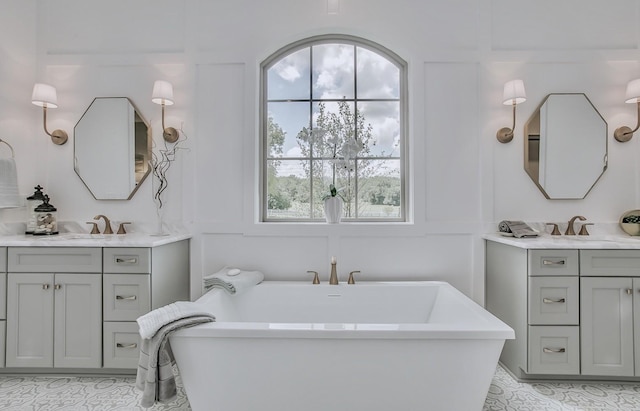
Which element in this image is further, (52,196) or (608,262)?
(52,196)

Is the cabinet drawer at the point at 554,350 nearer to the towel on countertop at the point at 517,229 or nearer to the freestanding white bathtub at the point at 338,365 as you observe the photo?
the towel on countertop at the point at 517,229

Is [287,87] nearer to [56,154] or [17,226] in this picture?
[56,154]

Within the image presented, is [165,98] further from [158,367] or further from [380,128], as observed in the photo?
[158,367]

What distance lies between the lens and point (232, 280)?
2100 mm

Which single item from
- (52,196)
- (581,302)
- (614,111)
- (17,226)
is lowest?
(581,302)

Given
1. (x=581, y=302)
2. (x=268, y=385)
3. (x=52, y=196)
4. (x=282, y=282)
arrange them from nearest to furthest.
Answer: (x=268, y=385)
(x=581, y=302)
(x=282, y=282)
(x=52, y=196)

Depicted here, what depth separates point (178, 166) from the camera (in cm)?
247

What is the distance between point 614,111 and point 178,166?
126 inches

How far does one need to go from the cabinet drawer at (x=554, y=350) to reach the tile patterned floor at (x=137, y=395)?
0.40 feet

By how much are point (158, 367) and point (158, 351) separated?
0.28 feet

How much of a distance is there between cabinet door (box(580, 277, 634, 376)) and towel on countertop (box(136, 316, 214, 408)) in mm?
2075

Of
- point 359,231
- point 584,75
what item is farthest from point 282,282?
point 584,75

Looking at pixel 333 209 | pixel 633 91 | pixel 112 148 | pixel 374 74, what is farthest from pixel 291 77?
pixel 633 91

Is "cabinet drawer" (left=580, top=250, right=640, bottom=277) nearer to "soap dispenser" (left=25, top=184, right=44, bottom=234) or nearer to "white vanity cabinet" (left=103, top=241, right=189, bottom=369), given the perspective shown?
"white vanity cabinet" (left=103, top=241, right=189, bottom=369)
